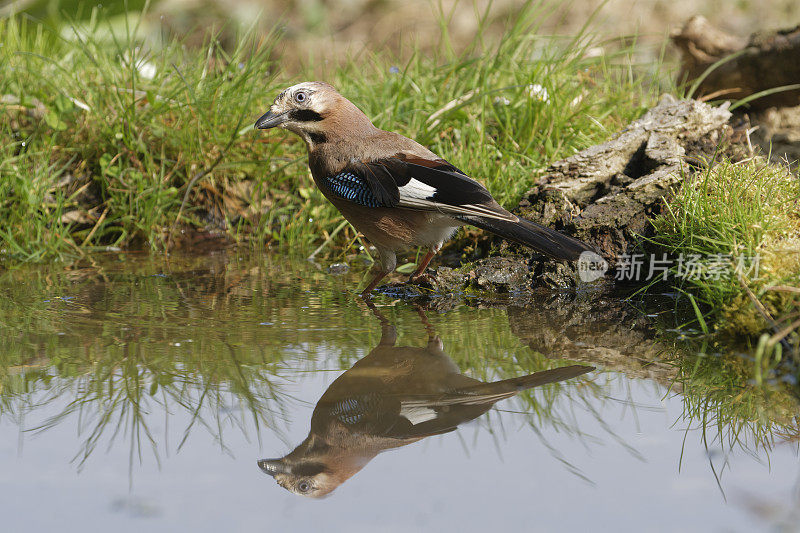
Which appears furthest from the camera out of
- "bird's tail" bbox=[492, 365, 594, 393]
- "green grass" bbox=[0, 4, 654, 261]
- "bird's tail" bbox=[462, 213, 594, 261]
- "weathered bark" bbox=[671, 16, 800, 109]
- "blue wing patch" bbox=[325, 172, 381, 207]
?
"weathered bark" bbox=[671, 16, 800, 109]

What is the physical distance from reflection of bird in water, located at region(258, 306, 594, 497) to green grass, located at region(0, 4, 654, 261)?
2.15 m

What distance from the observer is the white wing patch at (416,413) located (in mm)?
2512

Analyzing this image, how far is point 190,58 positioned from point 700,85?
3.80 meters

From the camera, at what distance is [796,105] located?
5820 mm

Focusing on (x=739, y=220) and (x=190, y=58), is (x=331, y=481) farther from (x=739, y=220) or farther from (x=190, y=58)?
(x=190, y=58)

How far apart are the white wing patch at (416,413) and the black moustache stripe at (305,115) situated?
200 centimetres

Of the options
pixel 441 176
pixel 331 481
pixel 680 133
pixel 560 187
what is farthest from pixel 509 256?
pixel 331 481

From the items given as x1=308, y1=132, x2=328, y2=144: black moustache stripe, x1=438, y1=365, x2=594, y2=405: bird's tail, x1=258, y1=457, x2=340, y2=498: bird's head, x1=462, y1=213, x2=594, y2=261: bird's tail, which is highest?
x1=308, y1=132, x2=328, y2=144: black moustache stripe

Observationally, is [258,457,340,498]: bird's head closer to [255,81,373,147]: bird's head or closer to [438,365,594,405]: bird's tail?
[438,365,594,405]: bird's tail

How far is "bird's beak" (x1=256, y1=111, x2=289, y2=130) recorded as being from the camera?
4.12 meters

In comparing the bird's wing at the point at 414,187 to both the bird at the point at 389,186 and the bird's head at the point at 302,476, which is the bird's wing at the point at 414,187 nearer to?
the bird at the point at 389,186

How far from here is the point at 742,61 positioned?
5.84m

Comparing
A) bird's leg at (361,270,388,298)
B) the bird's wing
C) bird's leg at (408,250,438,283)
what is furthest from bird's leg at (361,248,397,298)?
the bird's wing

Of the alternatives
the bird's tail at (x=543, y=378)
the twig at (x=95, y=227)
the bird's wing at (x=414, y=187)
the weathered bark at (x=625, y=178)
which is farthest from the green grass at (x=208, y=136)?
the bird's tail at (x=543, y=378)
